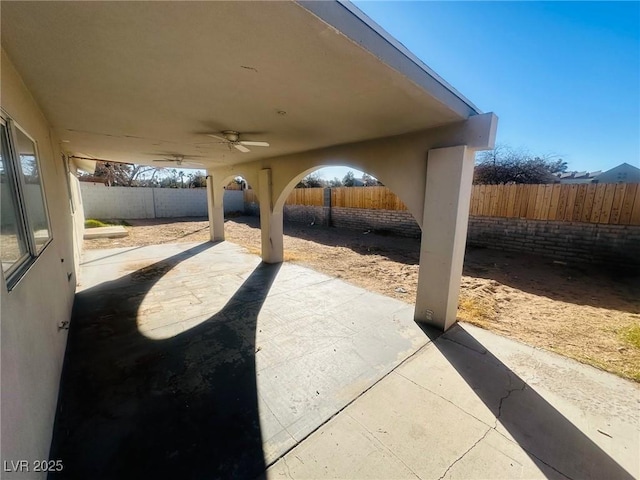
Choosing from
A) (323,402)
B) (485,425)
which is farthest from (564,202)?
(323,402)

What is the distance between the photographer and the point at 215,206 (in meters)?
8.68

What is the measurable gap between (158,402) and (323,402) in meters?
1.40

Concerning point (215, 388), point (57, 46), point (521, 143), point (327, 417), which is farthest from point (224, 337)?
point (521, 143)

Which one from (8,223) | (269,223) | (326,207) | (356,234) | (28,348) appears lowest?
(356,234)

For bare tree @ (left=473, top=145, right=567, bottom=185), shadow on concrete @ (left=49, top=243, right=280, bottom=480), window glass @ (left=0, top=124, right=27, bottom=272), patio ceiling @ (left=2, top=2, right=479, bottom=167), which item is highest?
bare tree @ (left=473, top=145, right=567, bottom=185)

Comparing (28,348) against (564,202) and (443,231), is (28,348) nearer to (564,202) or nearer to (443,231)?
(443,231)

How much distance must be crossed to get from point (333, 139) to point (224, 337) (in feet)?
10.2

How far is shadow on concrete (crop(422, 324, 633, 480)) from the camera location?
65.3 inches

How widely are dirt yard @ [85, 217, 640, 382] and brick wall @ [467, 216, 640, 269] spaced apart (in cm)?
34

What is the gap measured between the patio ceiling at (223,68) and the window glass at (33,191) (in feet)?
1.73

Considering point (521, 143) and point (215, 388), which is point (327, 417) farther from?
point (521, 143)

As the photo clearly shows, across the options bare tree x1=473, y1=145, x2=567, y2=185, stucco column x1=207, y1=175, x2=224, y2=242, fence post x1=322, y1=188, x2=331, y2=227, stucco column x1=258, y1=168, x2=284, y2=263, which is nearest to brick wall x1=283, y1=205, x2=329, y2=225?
fence post x1=322, y1=188, x2=331, y2=227

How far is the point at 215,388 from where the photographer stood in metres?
2.33

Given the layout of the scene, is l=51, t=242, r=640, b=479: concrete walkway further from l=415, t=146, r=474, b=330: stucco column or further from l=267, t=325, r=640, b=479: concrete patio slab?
l=415, t=146, r=474, b=330: stucco column
